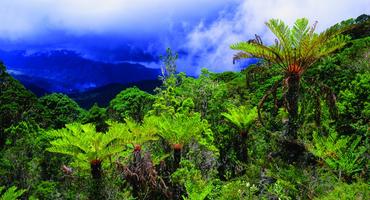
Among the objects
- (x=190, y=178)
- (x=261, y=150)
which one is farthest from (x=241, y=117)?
(x=190, y=178)

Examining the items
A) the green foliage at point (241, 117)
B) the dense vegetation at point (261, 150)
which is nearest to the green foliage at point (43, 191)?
the dense vegetation at point (261, 150)

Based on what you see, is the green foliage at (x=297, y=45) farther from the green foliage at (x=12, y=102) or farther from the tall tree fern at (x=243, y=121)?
the green foliage at (x=12, y=102)

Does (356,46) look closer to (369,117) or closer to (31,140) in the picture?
(369,117)

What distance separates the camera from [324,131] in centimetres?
1405

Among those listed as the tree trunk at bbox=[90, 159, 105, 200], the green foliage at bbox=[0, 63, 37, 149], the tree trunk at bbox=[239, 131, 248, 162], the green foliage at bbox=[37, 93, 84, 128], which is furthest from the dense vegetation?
the green foliage at bbox=[37, 93, 84, 128]

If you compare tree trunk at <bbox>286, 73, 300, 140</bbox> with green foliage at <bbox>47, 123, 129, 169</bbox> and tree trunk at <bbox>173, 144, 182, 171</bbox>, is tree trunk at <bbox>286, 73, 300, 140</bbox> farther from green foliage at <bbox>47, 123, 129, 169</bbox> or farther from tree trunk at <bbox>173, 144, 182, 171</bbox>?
green foliage at <bbox>47, 123, 129, 169</bbox>

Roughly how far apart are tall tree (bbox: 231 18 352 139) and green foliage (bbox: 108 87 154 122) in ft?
76.1

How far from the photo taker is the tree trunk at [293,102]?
1287 cm

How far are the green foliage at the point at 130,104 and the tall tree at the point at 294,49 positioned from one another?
23.2 meters

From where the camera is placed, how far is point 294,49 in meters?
12.8

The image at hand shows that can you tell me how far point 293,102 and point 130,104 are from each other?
89.8ft

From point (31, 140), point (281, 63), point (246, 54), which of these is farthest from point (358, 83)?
point (31, 140)

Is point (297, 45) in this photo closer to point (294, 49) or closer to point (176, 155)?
point (294, 49)

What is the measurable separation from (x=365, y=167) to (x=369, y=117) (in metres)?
1.55
